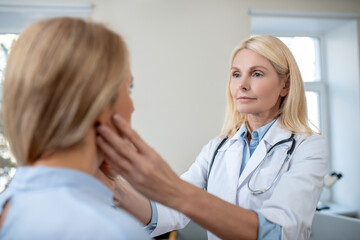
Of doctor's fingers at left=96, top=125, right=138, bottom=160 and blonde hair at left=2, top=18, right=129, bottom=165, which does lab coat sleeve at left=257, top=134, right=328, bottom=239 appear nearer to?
doctor's fingers at left=96, top=125, right=138, bottom=160

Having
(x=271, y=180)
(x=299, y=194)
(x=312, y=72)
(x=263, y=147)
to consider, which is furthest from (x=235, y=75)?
(x=312, y=72)

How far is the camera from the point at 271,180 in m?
1.37

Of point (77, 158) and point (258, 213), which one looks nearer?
point (77, 158)

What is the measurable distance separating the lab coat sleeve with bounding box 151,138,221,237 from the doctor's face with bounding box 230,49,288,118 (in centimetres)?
26

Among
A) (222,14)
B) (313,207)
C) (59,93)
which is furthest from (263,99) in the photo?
(222,14)

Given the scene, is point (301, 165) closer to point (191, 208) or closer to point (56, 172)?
point (191, 208)

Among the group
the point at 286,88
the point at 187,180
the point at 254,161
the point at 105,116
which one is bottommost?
the point at 187,180

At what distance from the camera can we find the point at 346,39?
3.52 metres

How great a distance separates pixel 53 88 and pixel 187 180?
1.00 meters

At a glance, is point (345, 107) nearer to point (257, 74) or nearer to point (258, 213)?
point (257, 74)

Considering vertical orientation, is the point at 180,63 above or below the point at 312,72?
above

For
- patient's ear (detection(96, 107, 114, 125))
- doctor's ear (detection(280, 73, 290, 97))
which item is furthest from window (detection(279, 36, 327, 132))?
patient's ear (detection(96, 107, 114, 125))

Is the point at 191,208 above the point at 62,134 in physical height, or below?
below

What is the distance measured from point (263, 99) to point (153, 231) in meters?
0.72
